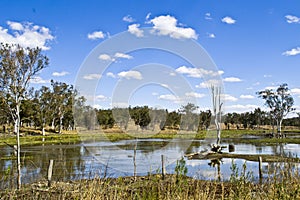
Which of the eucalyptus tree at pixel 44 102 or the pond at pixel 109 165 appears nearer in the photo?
the pond at pixel 109 165

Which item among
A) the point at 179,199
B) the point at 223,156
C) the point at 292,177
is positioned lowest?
the point at 223,156

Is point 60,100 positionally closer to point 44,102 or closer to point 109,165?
point 44,102

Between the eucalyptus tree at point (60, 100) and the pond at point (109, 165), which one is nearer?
the pond at point (109, 165)

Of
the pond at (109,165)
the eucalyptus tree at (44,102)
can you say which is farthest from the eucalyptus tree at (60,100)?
the pond at (109,165)

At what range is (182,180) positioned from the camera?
4.09 meters

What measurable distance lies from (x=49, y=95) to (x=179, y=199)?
62.9 metres

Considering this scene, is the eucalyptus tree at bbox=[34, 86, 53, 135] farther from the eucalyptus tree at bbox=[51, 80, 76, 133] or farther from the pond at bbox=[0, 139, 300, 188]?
the pond at bbox=[0, 139, 300, 188]

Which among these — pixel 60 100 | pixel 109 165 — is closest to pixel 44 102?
pixel 60 100

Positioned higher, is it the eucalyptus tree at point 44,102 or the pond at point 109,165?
the eucalyptus tree at point 44,102

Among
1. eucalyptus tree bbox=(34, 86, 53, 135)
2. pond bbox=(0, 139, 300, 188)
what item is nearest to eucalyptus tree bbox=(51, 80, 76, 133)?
eucalyptus tree bbox=(34, 86, 53, 135)

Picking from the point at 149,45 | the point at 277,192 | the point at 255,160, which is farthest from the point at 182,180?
the point at 255,160

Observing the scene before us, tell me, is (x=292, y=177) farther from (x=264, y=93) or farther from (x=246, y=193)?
(x=264, y=93)

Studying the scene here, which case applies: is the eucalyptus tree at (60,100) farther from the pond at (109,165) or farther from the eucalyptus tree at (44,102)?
the pond at (109,165)

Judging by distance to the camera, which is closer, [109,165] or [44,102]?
[109,165]
